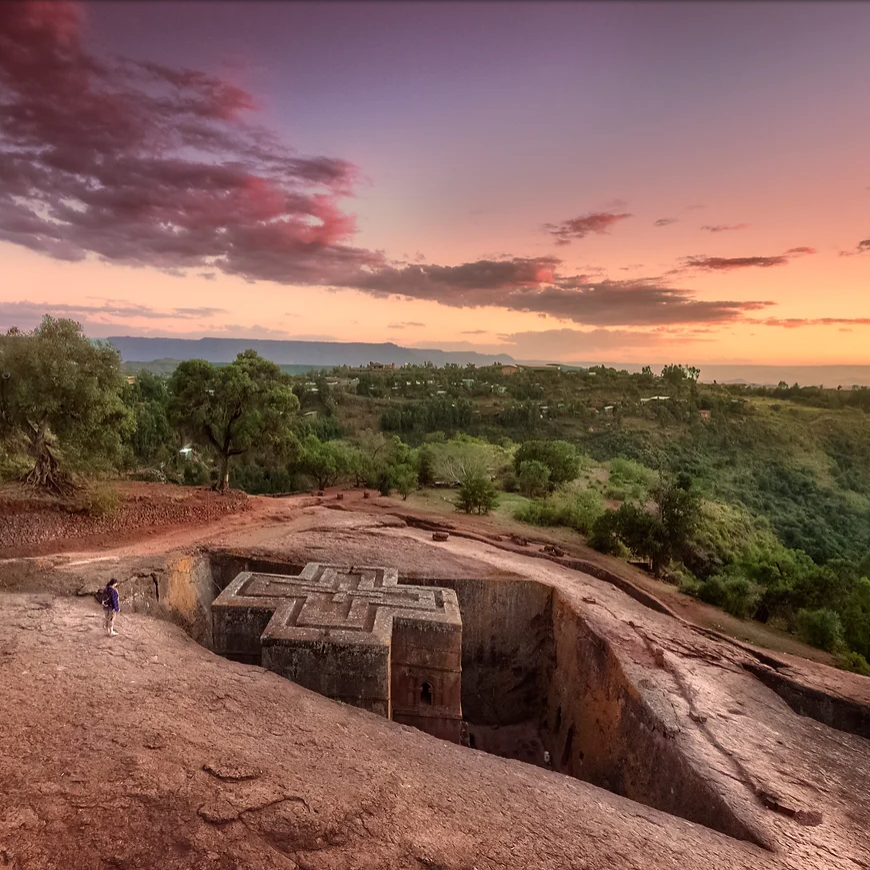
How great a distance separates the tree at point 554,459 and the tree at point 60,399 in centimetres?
1926

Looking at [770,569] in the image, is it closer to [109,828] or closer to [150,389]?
[109,828]

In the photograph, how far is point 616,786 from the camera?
8.37 meters

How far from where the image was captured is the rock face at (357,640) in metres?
7.88

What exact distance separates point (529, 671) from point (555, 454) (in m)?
17.3

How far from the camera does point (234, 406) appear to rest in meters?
18.8

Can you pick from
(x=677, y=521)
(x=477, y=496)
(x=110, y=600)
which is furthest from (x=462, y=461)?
(x=110, y=600)

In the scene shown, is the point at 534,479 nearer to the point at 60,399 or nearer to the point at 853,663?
the point at 853,663

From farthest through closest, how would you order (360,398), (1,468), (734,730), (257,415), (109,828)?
1. (360,398)
2. (257,415)
3. (1,468)
4. (734,730)
5. (109,828)

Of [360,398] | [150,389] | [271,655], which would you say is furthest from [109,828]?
[360,398]

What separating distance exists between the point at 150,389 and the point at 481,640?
98.6ft

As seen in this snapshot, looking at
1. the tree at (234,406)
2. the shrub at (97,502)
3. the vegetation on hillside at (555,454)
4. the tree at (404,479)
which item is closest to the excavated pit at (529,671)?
the shrub at (97,502)

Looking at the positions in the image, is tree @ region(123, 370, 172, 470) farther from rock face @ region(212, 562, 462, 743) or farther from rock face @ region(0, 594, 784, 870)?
rock face @ region(0, 594, 784, 870)

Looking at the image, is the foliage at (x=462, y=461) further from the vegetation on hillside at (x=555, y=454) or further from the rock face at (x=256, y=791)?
the rock face at (x=256, y=791)

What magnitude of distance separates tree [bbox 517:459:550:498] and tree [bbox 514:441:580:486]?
111 cm
